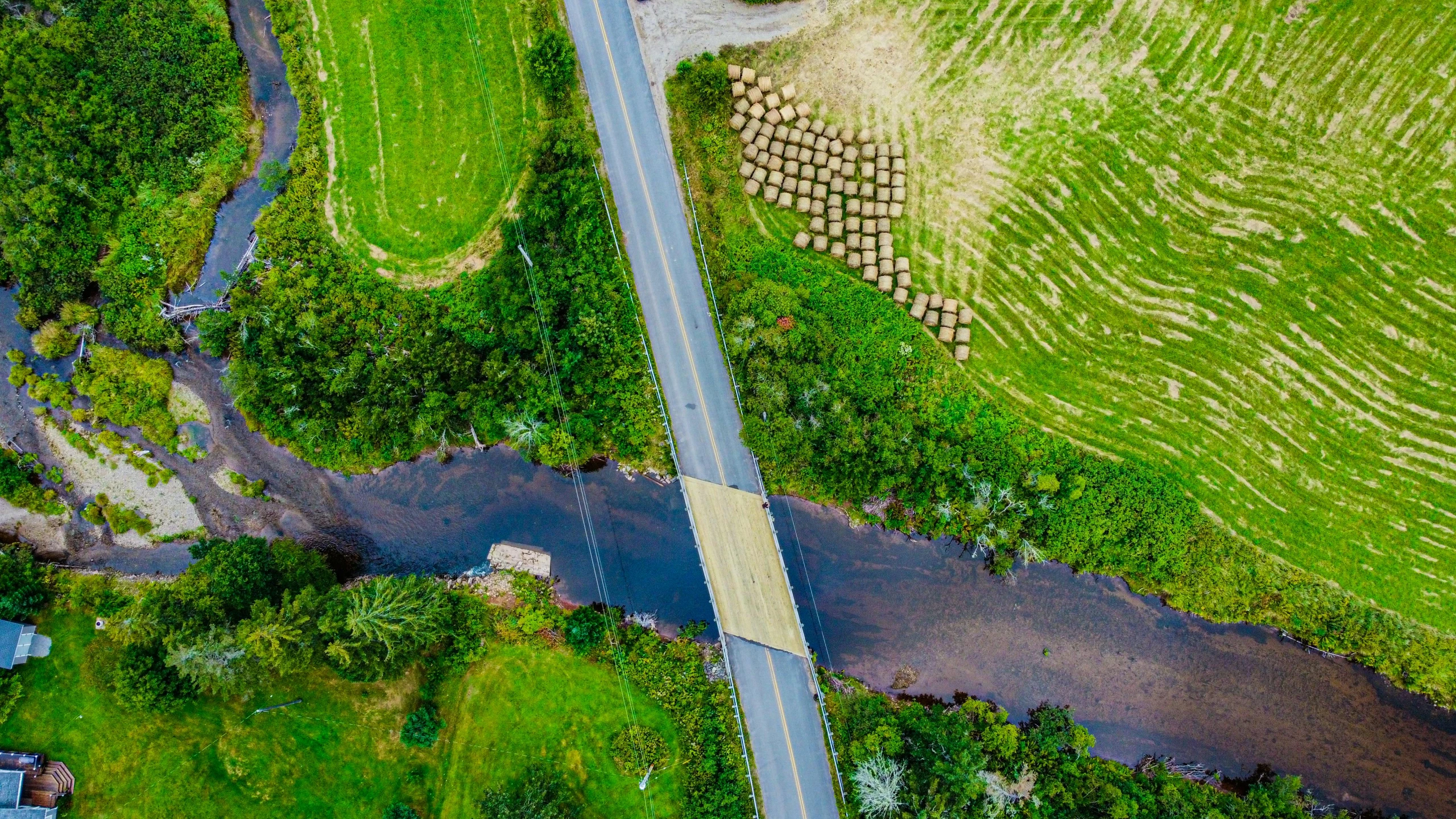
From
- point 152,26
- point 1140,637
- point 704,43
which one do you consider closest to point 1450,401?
point 1140,637

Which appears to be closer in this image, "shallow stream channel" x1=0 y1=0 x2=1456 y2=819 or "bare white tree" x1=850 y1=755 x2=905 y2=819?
"bare white tree" x1=850 y1=755 x2=905 y2=819

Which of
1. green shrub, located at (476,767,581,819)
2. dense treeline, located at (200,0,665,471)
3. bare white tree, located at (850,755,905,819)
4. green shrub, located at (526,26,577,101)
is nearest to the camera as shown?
bare white tree, located at (850,755,905,819)

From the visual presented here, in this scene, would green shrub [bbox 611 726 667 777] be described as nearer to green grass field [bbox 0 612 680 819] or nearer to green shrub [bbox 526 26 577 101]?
green grass field [bbox 0 612 680 819]

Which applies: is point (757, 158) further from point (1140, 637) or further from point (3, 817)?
point (3, 817)

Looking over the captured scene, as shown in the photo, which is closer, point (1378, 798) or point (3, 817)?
point (3, 817)

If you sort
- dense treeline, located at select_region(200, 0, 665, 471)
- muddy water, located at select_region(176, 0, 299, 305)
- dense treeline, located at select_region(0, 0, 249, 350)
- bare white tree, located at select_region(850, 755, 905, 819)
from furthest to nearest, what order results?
muddy water, located at select_region(176, 0, 299, 305), dense treeline, located at select_region(0, 0, 249, 350), dense treeline, located at select_region(200, 0, 665, 471), bare white tree, located at select_region(850, 755, 905, 819)

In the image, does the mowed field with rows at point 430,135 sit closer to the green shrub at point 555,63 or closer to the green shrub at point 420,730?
the green shrub at point 555,63

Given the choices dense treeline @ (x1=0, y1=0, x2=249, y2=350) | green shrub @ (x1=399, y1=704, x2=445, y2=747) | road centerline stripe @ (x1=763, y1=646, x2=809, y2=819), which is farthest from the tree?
road centerline stripe @ (x1=763, y1=646, x2=809, y2=819)

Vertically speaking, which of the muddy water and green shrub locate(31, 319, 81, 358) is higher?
the muddy water
